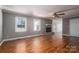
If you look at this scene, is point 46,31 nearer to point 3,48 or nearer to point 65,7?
point 65,7

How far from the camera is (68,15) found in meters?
1.76

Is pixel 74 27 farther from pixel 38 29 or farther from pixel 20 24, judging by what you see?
pixel 20 24

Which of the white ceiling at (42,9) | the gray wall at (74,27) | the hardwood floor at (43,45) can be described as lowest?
the hardwood floor at (43,45)

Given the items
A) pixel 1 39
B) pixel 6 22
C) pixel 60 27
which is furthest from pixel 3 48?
pixel 60 27

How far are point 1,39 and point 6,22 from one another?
34 centimetres

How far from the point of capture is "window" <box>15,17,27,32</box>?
5.71 ft

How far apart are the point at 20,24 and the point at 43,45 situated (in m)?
0.65

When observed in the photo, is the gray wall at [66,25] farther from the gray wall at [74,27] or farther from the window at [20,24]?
the window at [20,24]

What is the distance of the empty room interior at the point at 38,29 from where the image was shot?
1681mm

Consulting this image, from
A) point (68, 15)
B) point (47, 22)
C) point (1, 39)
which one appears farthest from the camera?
point (47, 22)

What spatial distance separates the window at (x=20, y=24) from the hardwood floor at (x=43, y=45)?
22cm

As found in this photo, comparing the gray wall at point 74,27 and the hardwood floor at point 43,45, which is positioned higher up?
the gray wall at point 74,27

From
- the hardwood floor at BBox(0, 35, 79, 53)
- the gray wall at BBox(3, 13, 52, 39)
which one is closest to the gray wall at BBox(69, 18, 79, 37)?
the hardwood floor at BBox(0, 35, 79, 53)

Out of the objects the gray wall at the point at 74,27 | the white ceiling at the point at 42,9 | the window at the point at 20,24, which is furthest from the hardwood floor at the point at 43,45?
the white ceiling at the point at 42,9
